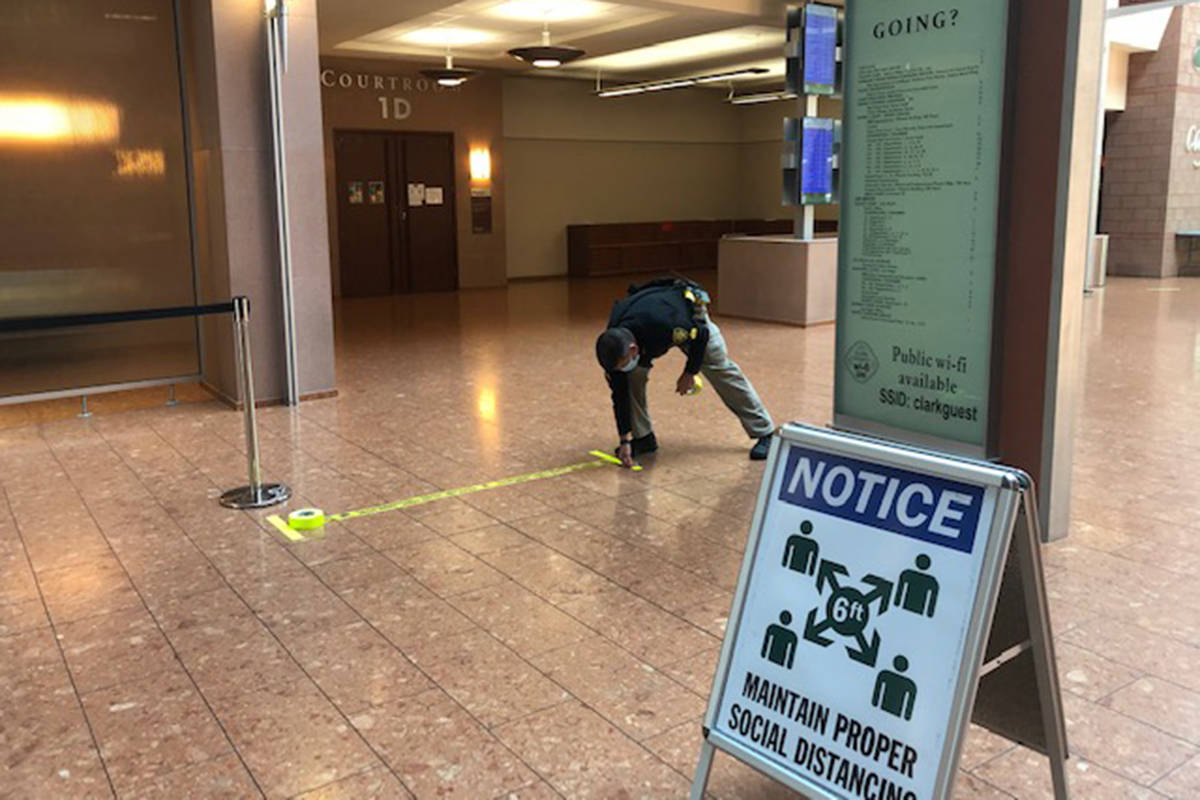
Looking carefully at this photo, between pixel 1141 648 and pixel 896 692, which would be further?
pixel 1141 648

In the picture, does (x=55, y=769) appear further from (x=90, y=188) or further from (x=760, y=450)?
(x=90, y=188)

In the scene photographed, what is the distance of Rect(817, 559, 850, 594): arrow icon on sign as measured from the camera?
2186 mm

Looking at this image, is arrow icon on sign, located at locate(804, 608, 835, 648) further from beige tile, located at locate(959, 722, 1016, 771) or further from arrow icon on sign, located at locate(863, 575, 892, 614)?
beige tile, located at locate(959, 722, 1016, 771)

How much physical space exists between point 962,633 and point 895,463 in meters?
0.36

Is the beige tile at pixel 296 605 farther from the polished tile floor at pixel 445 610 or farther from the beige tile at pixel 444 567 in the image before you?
the beige tile at pixel 444 567

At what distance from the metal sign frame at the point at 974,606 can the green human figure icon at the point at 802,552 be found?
0.30 ft

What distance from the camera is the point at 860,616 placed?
215cm

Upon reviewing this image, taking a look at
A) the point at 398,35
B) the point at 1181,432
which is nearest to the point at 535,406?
the point at 1181,432

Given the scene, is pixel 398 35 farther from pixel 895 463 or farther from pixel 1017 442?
pixel 895 463

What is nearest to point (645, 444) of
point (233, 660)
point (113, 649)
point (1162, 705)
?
point (233, 660)

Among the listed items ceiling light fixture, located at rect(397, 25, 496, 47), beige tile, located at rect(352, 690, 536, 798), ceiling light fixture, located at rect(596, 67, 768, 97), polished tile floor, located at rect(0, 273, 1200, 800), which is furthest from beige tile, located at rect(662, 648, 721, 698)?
ceiling light fixture, located at rect(596, 67, 768, 97)

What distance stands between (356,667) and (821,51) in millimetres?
8523

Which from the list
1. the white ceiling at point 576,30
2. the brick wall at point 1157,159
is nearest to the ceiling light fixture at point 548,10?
the white ceiling at point 576,30

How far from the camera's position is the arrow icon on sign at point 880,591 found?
83.0 inches
